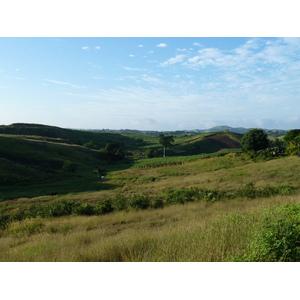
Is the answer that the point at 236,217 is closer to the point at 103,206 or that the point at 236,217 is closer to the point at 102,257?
the point at 102,257

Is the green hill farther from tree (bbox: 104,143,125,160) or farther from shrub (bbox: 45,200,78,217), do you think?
shrub (bbox: 45,200,78,217)

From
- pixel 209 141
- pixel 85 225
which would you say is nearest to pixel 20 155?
pixel 85 225

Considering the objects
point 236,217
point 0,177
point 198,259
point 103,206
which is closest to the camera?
point 198,259

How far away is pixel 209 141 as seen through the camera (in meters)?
111

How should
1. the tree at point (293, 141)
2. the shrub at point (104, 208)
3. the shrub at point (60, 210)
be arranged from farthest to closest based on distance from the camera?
the tree at point (293, 141) → the shrub at point (60, 210) → the shrub at point (104, 208)

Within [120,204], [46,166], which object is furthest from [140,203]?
[46,166]

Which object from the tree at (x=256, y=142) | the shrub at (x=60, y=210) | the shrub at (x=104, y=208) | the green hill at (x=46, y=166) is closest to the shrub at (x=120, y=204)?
the shrub at (x=104, y=208)

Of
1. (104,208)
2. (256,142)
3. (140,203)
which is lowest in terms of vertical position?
(104,208)

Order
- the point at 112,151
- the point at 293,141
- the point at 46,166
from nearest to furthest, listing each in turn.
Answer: the point at 293,141, the point at 46,166, the point at 112,151

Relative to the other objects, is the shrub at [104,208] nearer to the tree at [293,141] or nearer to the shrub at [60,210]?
the shrub at [60,210]

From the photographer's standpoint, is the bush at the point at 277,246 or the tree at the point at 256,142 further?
the tree at the point at 256,142

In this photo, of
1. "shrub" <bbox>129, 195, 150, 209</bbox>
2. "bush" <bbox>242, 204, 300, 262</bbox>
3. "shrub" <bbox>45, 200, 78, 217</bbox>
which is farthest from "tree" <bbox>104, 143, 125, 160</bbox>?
"bush" <bbox>242, 204, 300, 262</bbox>

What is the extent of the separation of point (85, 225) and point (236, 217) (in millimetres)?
6930

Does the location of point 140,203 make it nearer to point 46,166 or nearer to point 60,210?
point 60,210
